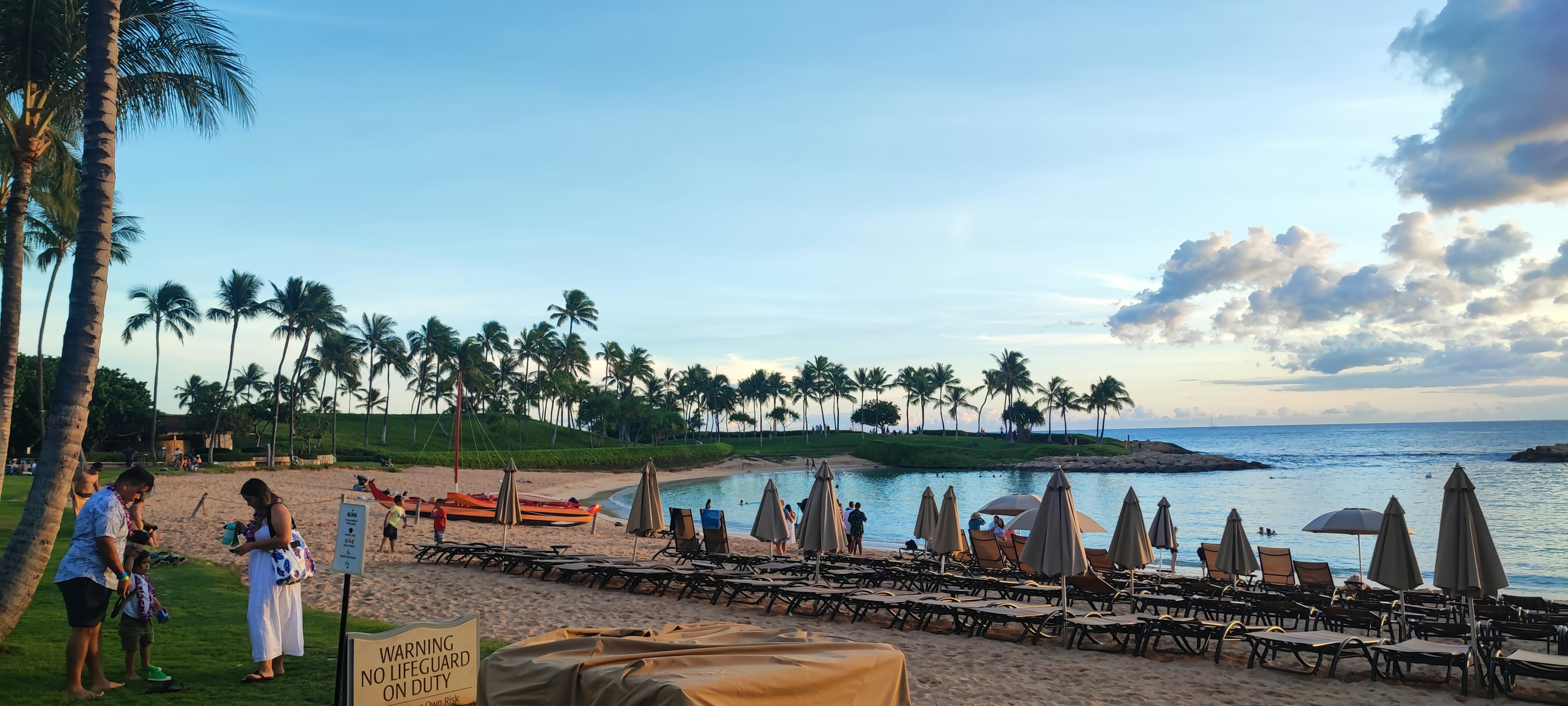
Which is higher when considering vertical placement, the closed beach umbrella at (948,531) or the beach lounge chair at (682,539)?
the closed beach umbrella at (948,531)

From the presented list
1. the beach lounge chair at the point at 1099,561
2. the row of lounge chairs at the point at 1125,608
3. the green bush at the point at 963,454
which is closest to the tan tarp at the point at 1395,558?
the row of lounge chairs at the point at 1125,608

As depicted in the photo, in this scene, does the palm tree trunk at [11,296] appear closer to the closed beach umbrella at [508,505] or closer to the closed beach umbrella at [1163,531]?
the closed beach umbrella at [508,505]

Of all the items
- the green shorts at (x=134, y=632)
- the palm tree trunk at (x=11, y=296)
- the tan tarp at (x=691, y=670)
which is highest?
the palm tree trunk at (x=11, y=296)

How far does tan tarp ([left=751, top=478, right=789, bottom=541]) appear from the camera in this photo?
51.6 ft

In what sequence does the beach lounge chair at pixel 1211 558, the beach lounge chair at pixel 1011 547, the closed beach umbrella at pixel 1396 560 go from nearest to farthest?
the closed beach umbrella at pixel 1396 560 → the beach lounge chair at pixel 1011 547 → the beach lounge chair at pixel 1211 558

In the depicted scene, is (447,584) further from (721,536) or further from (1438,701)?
(1438,701)

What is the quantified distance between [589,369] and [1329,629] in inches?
3177

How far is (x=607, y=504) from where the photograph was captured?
4494 centimetres

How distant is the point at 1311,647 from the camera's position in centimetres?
864

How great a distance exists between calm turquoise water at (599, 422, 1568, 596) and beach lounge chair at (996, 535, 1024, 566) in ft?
26.1

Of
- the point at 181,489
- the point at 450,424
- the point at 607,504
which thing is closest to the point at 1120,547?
the point at 181,489

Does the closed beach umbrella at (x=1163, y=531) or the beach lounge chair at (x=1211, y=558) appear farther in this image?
the beach lounge chair at (x=1211, y=558)

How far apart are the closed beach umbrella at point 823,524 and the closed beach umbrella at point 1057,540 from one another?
3523 mm

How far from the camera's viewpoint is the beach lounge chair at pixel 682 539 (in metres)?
18.1
